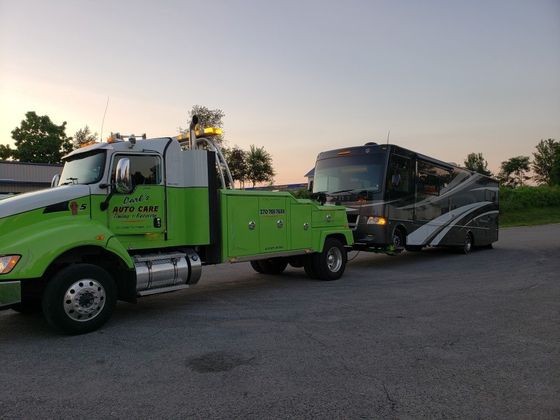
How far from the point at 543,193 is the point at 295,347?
45384mm

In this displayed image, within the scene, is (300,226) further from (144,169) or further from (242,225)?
(144,169)

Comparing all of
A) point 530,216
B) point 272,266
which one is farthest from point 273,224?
point 530,216

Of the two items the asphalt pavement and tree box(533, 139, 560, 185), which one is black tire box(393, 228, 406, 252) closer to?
the asphalt pavement

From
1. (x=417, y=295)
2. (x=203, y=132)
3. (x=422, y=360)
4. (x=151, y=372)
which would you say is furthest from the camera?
(x=417, y=295)

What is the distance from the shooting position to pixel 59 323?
5645 mm

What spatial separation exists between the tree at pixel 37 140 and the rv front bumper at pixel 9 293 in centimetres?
5717

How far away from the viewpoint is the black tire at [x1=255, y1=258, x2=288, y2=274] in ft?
36.5

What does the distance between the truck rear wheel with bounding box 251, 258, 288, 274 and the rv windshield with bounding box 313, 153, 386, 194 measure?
285 centimetres

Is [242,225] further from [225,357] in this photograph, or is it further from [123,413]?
[123,413]

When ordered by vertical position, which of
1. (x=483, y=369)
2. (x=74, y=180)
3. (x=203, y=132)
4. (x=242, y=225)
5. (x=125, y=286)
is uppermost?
(x=203, y=132)

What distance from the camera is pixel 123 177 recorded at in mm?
6340

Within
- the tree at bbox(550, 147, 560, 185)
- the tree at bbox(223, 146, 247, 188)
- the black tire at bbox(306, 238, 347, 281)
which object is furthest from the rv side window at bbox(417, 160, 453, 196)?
the tree at bbox(550, 147, 560, 185)

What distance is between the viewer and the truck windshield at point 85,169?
6.62 m

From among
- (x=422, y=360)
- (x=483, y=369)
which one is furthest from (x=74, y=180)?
(x=483, y=369)
